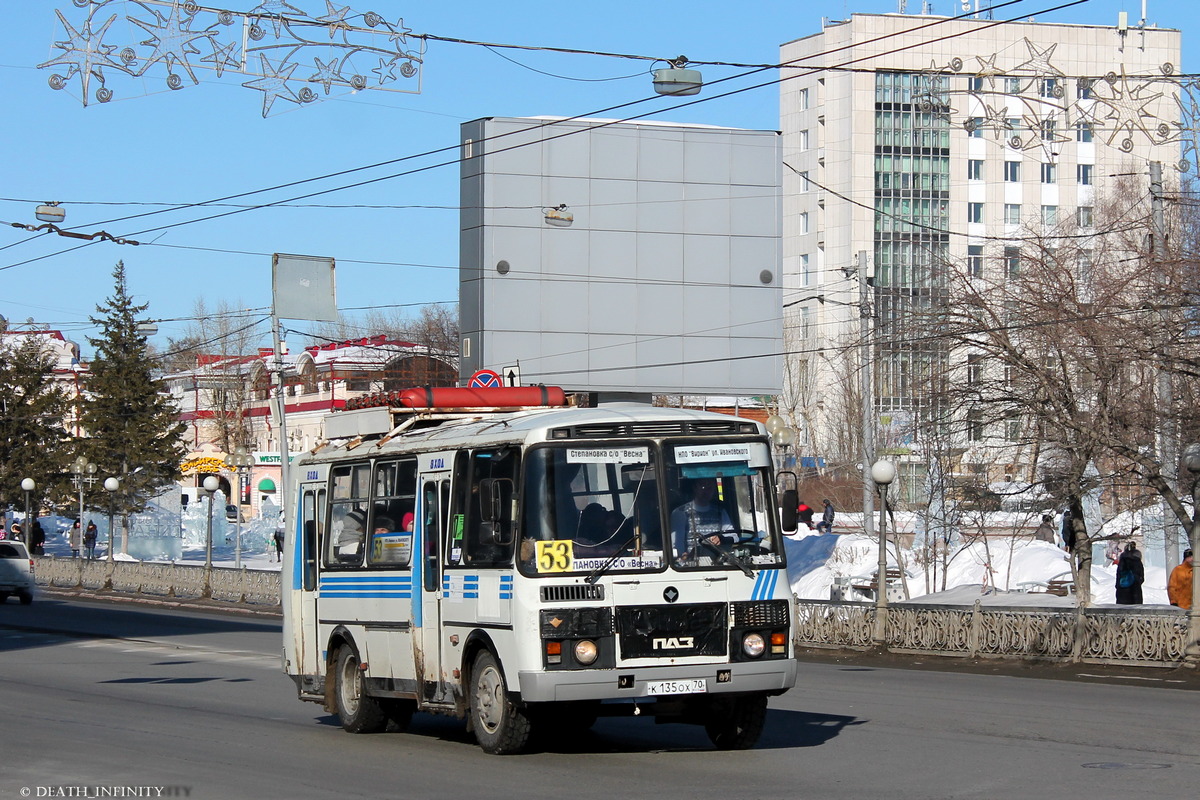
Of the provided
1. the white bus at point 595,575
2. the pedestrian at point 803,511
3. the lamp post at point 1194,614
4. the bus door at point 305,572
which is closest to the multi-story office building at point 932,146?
the pedestrian at point 803,511

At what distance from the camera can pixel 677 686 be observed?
1130 cm

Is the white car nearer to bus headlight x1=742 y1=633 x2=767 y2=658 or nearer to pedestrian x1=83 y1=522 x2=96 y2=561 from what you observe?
pedestrian x1=83 y1=522 x2=96 y2=561

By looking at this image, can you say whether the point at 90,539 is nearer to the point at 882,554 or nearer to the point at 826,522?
the point at 826,522

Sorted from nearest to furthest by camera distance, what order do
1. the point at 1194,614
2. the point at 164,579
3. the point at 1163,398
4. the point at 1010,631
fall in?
the point at 1194,614 < the point at 1010,631 < the point at 1163,398 < the point at 164,579

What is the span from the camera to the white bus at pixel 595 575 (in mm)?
11289

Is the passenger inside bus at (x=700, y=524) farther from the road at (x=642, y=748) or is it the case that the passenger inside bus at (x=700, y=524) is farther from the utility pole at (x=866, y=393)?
the utility pole at (x=866, y=393)

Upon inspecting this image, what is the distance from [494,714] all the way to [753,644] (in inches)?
81.0

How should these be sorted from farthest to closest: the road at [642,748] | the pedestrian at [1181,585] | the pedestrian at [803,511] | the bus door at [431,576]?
the pedestrian at [1181,585] → the bus door at [431,576] → the pedestrian at [803,511] → the road at [642,748]

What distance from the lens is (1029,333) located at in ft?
86.1

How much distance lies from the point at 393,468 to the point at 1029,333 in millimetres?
15697

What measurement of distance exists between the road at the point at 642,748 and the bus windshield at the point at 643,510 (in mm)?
1518

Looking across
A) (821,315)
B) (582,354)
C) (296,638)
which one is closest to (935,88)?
(821,315)

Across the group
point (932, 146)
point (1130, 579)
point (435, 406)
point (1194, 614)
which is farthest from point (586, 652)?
point (932, 146)

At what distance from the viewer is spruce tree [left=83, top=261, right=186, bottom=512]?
266ft
